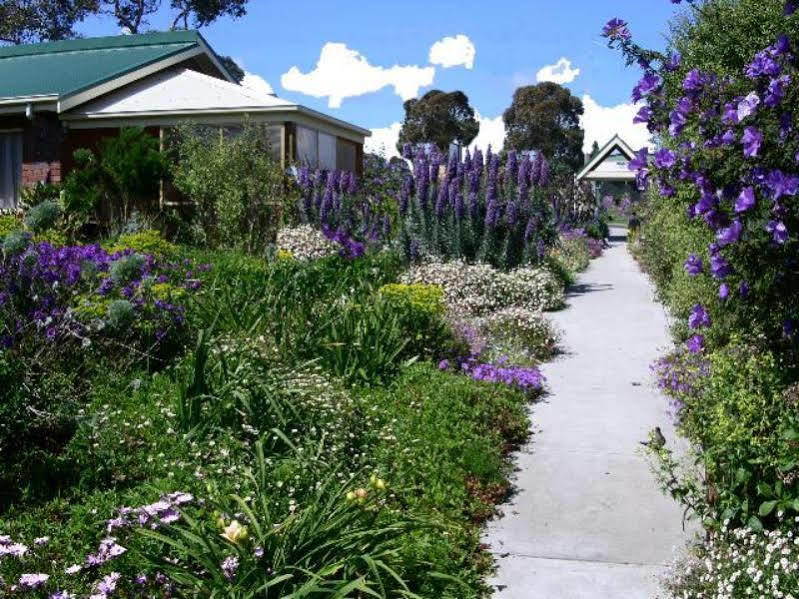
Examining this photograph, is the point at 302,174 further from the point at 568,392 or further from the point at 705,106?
the point at 705,106

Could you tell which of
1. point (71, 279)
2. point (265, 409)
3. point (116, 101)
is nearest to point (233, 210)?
point (116, 101)

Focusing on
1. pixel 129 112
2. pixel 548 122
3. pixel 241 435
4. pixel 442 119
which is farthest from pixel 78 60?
pixel 548 122

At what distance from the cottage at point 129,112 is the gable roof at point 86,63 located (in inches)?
1.1

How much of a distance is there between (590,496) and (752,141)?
7.30 ft

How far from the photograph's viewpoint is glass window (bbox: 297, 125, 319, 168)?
17.0m

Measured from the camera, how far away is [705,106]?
421 cm

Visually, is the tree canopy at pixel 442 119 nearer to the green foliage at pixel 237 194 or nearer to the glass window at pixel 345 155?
the glass window at pixel 345 155

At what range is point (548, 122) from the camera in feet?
198

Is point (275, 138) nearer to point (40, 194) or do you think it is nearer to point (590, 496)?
point (40, 194)

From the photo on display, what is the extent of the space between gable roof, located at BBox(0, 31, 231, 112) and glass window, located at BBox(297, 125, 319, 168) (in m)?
3.88

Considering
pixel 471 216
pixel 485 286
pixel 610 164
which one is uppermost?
pixel 610 164

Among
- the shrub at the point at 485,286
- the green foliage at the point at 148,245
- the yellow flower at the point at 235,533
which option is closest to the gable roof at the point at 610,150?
the shrub at the point at 485,286

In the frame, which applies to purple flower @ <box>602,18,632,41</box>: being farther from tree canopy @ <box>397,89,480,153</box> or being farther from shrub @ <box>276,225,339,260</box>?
tree canopy @ <box>397,89,480,153</box>

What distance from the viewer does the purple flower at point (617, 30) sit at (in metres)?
5.00
